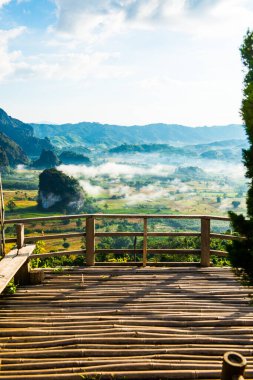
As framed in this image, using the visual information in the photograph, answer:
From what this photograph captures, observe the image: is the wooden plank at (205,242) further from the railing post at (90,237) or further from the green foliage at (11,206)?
the green foliage at (11,206)

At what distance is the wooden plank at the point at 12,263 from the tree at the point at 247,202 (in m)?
3.17

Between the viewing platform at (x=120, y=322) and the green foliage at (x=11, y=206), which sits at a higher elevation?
the viewing platform at (x=120, y=322)

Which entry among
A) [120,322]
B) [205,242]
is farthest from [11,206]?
[120,322]

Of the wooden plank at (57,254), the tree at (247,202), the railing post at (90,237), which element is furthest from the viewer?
the railing post at (90,237)

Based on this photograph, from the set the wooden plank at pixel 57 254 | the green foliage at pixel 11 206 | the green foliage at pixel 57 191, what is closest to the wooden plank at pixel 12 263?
the wooden plank at pixel 57 254

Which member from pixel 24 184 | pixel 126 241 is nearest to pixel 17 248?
pixel 126 241

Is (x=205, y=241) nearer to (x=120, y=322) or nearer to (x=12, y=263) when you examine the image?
(x=120, y=322)

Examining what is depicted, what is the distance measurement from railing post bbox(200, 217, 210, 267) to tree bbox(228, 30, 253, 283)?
3.63 meters

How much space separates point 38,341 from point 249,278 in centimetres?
291

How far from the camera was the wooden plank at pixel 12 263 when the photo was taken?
5146 mm

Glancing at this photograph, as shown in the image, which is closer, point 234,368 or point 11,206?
point 234,368

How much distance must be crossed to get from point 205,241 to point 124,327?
→ 3.41 metres

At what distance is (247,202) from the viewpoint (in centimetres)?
371

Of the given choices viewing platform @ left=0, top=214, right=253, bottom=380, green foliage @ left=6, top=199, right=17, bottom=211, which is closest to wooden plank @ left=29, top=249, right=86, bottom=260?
viewing platform @ left=0, top=214, right=253, bottom=380
